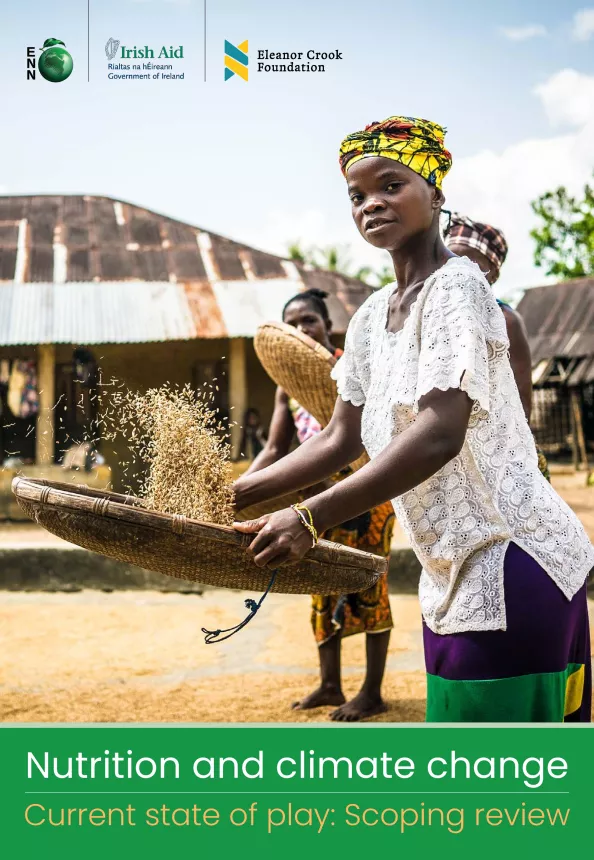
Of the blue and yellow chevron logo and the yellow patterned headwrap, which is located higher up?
the blue and yellow chevron logo

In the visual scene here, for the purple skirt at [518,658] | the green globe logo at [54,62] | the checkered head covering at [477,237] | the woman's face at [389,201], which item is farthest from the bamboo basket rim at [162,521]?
the green globe logo at [54,62]

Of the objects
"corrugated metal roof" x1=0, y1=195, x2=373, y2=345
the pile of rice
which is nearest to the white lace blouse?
the pile of rice

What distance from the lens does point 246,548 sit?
1854 millimetres

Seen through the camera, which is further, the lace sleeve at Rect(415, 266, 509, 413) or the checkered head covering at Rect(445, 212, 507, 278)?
the checkered head covering at Rect(445, 212, 507, 278)

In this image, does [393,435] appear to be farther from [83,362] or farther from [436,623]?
[83,362]

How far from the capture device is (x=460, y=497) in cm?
190

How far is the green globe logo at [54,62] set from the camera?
3.99m

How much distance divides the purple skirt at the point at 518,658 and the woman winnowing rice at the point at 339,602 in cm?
227

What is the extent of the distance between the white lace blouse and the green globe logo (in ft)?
8.85

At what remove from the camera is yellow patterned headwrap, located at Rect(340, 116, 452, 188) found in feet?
6.27

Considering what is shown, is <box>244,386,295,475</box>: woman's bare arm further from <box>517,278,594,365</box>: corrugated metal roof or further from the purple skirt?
<box>517,278,594,365</box>: corrugated metal roof

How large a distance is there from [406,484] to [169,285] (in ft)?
41.0

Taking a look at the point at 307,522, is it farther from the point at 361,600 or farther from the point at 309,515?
the point at 361,600
